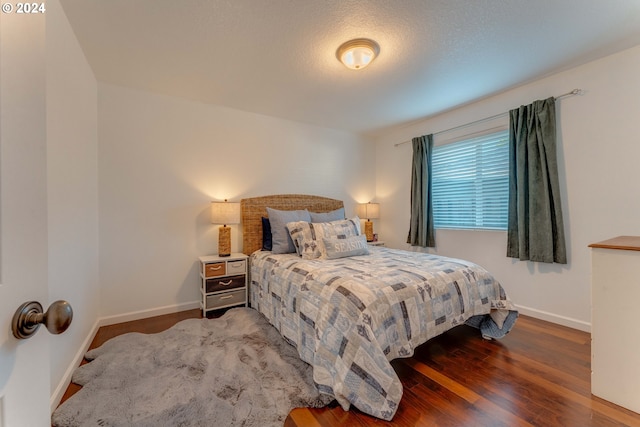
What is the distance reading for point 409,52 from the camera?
2.16 metres

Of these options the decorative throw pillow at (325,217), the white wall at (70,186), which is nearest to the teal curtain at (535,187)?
the decorative throw pillow at (325,217)

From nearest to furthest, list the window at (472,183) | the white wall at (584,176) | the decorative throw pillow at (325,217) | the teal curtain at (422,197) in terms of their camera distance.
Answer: the white wall at (584,176) → the window at (472,183) → the decorative throw pillow at (325,217) → the teal curtain at (422,197)

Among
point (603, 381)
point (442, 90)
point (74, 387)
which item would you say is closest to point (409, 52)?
point (442, 90)

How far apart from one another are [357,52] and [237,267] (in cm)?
238

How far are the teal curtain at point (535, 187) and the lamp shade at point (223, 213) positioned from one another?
3.01 metres

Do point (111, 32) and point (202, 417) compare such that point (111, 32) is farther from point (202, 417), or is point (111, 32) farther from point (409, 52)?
point (202, 417)

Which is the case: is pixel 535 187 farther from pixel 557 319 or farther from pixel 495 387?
pixel 495 387

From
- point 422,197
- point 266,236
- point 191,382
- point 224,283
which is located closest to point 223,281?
point 224,283

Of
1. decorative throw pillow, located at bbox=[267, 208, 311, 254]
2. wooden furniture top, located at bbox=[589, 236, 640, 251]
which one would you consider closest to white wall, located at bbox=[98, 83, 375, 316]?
decorative throw pillow, located at bbox=[267, 208, 311, 254]

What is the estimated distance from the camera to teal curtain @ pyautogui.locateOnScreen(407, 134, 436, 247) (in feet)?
11.9

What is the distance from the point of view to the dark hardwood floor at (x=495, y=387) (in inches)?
55.2

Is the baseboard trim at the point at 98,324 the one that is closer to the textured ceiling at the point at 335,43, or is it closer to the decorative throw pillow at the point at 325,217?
the decorative throw pillow at the point at 325,217

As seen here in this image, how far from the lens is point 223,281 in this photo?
2844 mm

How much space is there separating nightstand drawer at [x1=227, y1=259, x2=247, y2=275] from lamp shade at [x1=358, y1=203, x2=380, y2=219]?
6.82 feet
